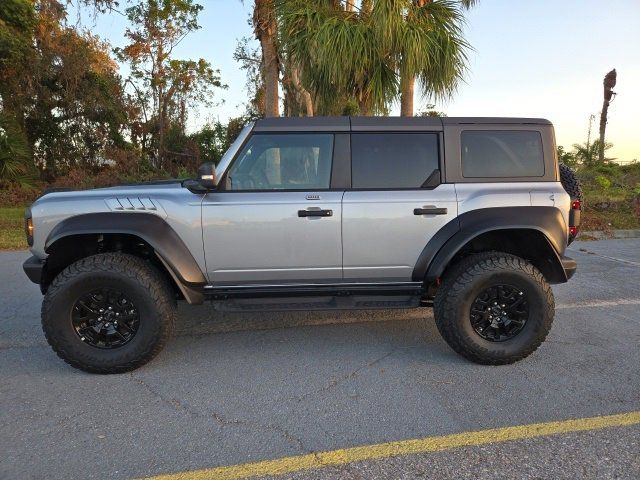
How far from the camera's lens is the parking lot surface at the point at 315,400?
253 centimetres

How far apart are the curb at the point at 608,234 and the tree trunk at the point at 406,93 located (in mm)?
4277

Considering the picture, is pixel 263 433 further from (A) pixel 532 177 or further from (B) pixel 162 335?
(A) pixel 532 177

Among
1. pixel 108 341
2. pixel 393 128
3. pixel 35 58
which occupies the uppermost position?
pixel 35 58

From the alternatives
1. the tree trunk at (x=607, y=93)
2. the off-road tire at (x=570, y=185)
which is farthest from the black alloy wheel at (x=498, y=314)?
the tree trunk at (x=607, y=93)

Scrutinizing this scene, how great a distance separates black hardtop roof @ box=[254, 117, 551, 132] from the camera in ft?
12.3

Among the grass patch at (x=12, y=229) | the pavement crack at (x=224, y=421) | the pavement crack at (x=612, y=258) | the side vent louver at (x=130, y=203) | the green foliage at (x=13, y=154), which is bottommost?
the pavement crack at (x=224, y=421)

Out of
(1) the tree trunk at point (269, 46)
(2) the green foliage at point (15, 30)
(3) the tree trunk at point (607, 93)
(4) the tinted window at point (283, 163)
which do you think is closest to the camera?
(4) the tinted window at point (283, 163)

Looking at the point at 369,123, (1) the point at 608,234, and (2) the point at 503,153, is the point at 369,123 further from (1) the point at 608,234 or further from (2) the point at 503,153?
(1) the point at 608,234

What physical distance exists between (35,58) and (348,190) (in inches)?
640

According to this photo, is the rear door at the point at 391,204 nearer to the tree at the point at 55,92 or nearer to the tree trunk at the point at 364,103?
the tree trunk at the point at 364,103

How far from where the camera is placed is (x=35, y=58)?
15.8m

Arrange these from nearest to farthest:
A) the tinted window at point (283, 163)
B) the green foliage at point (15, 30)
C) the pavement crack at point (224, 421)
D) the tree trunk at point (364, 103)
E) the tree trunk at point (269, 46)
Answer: the pavement crack at point (224, 421), the tinted window at point (283, 163), the tree trunk at point (364, 103), the tree trunk at point (269, 46), the green foliage at point (15, 30)

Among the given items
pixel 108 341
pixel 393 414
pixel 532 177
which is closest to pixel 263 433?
pixel 393 414

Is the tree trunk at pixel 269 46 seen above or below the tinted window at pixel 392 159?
above
